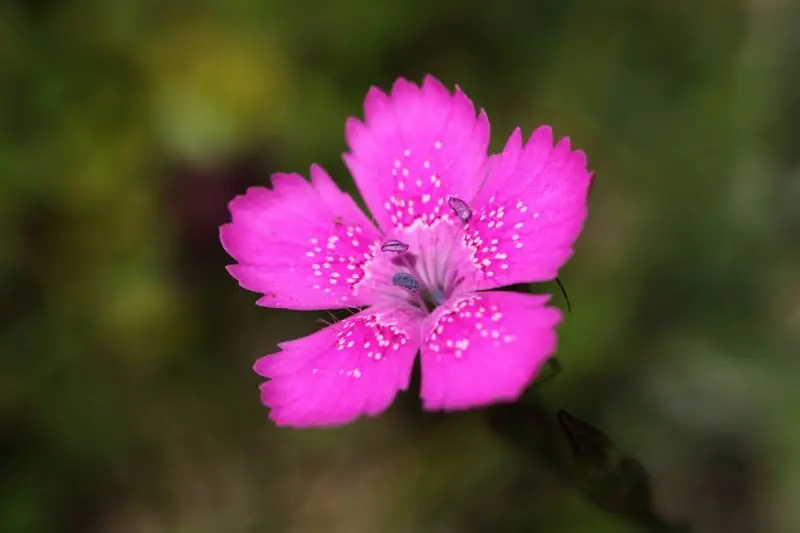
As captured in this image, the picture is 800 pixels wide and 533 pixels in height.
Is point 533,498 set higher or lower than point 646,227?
lower

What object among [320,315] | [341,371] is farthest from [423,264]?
[320,315]

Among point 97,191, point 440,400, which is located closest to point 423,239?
point 440,400

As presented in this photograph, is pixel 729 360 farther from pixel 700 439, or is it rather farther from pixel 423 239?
pixel 423 239

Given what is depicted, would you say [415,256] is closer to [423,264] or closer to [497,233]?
[423,264]

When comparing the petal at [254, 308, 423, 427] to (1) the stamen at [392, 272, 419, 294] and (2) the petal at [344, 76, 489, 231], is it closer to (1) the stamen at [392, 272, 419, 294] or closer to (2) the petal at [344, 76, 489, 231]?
(1) the stamen at [392, 272, 419, 294]

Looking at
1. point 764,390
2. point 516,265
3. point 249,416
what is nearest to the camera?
point 516,265

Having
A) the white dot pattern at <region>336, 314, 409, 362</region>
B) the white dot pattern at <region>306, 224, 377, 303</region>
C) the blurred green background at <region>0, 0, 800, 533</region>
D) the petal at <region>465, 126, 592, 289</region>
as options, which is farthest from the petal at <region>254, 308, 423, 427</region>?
the blurred green background at <region>0, 0, 800, 533</region>

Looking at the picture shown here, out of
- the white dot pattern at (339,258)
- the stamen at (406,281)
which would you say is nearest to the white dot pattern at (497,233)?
the stamen at (406,281)
